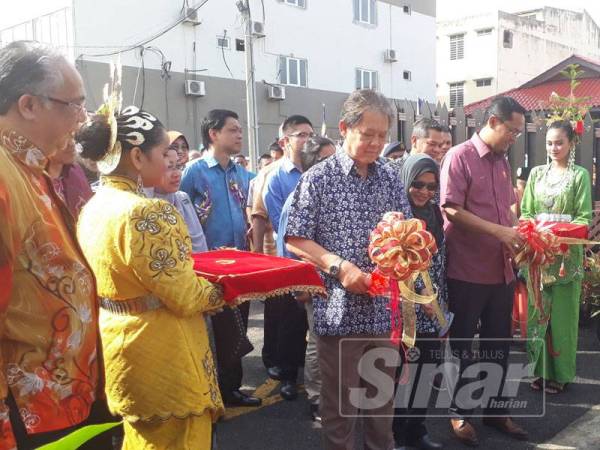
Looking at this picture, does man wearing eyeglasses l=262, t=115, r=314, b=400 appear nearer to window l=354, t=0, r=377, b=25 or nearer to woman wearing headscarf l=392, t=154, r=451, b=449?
woman wearing headscarf l=392, t=154, r=451, b=449

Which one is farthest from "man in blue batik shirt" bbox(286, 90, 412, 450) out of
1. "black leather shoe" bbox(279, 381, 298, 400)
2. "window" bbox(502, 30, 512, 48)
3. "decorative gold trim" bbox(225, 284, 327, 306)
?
"window" bbox(502, 30, 512, 48)

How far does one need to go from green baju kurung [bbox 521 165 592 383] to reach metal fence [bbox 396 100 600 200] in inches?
124

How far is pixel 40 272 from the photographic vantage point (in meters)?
1.48

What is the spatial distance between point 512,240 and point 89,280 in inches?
95.8

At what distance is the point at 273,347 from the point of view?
4.80 metres

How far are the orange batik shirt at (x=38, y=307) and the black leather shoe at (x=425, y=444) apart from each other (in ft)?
7.75

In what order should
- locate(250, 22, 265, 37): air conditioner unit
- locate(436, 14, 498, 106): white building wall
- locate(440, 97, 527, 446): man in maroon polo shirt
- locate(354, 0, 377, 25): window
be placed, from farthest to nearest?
locate(436, 14, 498, 106): white building wall, locate(354, 0, 377, 25): window, locate(250, 22, 265, 37): air conditioner unit, locate(440, 97, 527, 446): man in maroon polo shirt

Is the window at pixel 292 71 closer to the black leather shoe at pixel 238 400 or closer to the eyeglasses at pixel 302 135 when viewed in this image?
the eyeglasses at pixel 302 135

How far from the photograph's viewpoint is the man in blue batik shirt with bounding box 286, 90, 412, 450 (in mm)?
2678

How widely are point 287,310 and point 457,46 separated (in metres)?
30.5

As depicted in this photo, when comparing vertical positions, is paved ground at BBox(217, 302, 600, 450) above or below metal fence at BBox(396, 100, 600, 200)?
below

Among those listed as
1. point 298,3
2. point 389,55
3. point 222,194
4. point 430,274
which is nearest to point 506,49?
point 389,55

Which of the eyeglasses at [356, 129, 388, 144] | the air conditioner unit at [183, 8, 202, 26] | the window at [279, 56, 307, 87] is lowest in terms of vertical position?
the eyeglasses at [356, 129, 388, 144]

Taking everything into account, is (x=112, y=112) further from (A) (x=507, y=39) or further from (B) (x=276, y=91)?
(A) (x=507, y=39)
